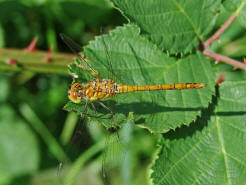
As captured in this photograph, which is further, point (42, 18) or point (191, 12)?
point (42, 18)

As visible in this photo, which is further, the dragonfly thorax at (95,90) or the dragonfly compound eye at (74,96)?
the dragonfly thorax at (95,90)

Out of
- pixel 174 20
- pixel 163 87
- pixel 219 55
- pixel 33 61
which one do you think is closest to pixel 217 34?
pixel 219 55

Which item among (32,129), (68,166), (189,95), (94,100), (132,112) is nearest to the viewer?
(132,112)

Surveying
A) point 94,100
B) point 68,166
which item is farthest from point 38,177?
point 94,100

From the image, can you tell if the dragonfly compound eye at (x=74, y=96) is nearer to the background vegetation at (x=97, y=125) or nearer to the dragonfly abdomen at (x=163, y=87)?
the background vegetation at (x=97, y=125)

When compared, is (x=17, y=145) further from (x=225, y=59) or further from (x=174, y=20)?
(x=225, y=59)

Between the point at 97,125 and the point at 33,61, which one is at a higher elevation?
the point at 33,61

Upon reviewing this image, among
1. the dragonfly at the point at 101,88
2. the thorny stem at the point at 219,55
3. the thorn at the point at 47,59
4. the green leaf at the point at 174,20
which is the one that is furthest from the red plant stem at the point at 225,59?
the thorn at the point at 47,59

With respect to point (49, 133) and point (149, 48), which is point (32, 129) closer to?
point (49, 133)
